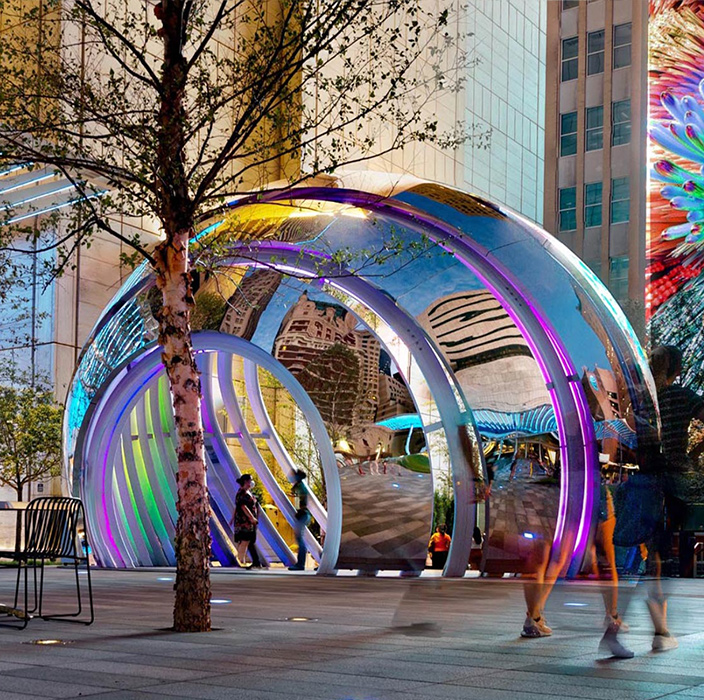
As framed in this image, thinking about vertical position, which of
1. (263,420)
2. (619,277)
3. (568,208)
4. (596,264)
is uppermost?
(568,208)

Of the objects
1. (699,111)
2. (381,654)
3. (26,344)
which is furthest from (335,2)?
(699,111)

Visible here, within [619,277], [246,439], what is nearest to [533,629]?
[246,439]

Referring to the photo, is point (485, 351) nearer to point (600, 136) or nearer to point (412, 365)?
point (412, 365)

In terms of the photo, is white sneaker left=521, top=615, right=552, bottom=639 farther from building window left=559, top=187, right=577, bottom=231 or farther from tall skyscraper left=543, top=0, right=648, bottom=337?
building window left=559, top=187, right=577, bottom=231

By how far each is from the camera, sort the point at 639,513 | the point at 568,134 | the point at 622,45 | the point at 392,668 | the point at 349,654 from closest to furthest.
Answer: the point at 392,668 → the point at 349,654 → the point at 639,513 → the point at 622,45 → the point at 568,134

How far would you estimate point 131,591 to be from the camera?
12.8 meters

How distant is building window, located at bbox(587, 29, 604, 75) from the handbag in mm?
52525

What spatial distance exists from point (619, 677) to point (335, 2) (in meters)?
5.35

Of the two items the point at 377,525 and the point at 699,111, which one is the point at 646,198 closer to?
the point at 699,111

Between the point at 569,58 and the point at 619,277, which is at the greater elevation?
the point at 569,58

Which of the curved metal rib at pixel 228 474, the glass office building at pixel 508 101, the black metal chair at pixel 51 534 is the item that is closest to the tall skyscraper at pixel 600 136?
the glass office building at pixel 508 101

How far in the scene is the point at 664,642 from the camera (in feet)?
25.0

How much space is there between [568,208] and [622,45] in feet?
25.8

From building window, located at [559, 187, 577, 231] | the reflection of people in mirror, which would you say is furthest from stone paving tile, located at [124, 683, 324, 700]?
building window, located at [559, 187, 577, 231]
